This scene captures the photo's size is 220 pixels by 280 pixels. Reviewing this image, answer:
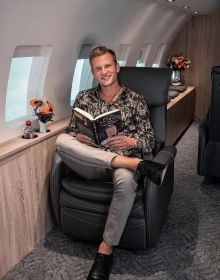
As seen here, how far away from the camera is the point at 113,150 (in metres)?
2.13

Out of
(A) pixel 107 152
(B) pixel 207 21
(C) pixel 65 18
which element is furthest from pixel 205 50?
(A) pixel 107 152

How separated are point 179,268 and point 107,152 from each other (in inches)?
31.7

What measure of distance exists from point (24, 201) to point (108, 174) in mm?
547

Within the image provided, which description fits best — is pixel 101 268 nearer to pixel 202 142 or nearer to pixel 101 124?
pixel 101 124

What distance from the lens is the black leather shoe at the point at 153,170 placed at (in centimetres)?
185

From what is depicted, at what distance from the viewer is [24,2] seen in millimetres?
1783

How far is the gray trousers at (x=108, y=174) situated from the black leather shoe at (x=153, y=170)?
3.2 inches

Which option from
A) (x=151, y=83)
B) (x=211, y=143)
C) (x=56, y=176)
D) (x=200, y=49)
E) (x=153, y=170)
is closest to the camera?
(x=153, y=170)

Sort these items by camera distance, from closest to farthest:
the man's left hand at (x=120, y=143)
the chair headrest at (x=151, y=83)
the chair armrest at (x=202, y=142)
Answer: the man's left hand at (x=120, y=143) → the chair headrest at (x=151, y=83) → the chair armrest at (x=202, y=142)

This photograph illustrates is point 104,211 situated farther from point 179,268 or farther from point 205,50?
point 205,50

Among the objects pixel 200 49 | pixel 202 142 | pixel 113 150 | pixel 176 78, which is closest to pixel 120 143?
pixel 113 150

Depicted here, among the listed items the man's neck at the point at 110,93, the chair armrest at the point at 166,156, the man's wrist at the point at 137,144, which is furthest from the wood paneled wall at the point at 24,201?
the chair armrest at the point at 166,156

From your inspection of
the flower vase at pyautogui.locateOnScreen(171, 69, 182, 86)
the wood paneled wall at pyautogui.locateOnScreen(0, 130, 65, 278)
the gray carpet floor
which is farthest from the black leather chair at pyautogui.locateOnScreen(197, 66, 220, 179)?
the flower vase at pyautogui.locateOnScreen(171, 69, 182, 86)

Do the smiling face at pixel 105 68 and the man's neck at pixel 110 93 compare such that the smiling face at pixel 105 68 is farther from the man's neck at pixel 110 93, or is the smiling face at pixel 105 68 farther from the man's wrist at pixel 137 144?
the man's wrist at pixel 137 144
